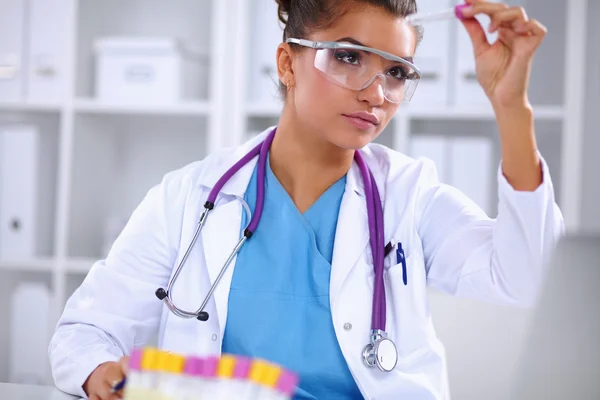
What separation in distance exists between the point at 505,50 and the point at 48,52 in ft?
6.58

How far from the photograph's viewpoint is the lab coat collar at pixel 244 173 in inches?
58.5

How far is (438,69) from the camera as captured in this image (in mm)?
2494

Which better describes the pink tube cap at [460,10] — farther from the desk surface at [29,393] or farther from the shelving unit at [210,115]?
the shelving unit at [210,115]

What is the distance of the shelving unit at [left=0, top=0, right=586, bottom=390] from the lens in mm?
2480

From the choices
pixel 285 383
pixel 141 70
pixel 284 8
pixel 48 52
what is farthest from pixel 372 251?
pixel 48 52

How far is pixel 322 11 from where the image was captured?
1.41 m

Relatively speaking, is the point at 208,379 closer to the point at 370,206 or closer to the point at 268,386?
the point at 268,386

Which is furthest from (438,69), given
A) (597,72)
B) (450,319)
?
(450,319)

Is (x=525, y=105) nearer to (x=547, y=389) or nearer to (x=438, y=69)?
(x=547, y=389)

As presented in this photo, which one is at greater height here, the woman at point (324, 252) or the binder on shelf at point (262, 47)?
the binder on shelf at point (262, 47)

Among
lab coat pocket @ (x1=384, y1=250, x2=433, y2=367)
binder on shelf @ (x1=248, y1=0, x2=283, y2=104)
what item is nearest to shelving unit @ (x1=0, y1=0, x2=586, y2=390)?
binder on shelf @ (x1=248, y1=0, x2=283, y2=104)

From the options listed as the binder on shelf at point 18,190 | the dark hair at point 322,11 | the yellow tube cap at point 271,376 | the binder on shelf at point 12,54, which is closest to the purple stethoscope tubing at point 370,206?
the dark hair at point 322,11

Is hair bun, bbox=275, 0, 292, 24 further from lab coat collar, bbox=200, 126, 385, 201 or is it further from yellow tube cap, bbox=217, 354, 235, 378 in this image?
yellow tube cap, bbox=217, 354, 235, 378

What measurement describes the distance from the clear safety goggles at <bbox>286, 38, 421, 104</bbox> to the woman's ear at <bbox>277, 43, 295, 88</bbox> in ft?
0.45
